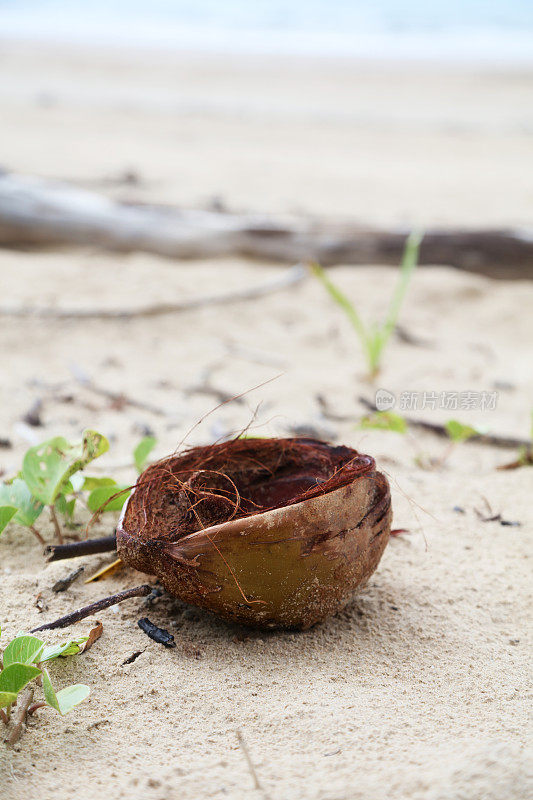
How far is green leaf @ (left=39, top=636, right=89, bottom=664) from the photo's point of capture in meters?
1.18

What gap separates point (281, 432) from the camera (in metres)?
2.42

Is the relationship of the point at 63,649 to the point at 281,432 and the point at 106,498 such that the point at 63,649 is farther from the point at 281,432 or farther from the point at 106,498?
the point at 281,432

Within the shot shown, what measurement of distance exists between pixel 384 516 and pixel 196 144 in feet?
21.7

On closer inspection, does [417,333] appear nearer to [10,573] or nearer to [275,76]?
[10,573]

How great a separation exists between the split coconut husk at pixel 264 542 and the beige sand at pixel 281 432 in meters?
0.11

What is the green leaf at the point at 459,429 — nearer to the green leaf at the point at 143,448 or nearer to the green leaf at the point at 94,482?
the green leaf at the point at 143,448

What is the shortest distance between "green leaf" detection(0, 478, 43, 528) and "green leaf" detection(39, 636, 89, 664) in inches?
13.9

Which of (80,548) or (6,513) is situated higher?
(6,513)

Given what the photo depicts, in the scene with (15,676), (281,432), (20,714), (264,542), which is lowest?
(281,432)

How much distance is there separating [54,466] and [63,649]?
19.4 inches

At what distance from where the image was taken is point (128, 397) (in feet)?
8.87

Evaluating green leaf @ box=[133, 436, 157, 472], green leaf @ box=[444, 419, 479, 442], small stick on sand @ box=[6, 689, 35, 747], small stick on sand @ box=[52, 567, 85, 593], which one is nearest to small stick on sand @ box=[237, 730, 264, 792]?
small stick on sand @ box=[6, 689, 35, 747]

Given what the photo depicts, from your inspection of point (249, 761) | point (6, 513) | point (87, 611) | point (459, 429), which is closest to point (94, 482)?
point (6, 513)

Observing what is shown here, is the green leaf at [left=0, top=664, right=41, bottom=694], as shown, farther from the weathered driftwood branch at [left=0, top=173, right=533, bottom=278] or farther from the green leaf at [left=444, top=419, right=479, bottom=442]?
the weathered driftwood branch at [left=0, top=173, right=533, bottom=278]
